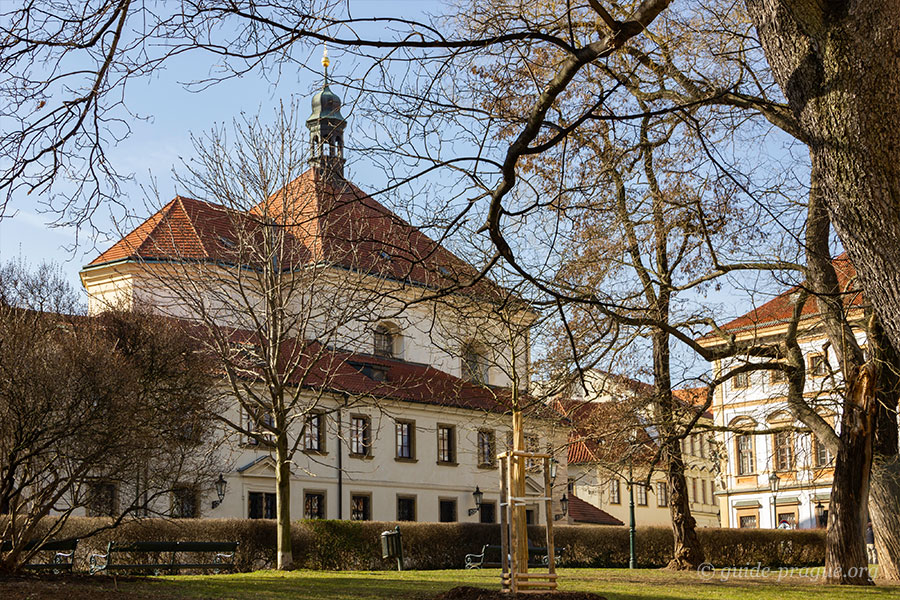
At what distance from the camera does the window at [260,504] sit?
36188 millimetres

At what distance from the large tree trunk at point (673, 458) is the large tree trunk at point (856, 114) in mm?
13036

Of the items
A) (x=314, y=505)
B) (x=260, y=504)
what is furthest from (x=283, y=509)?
(x=314, y=505)

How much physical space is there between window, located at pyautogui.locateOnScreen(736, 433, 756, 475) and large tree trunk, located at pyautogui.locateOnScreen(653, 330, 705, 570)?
36.4m

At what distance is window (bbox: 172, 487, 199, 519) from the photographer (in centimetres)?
3166

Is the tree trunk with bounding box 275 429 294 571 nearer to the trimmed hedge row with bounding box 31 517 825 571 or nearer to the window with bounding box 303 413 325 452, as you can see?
the trimmed hedge row with bounding box 31 517 825 571

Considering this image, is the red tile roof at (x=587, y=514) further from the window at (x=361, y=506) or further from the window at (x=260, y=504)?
the window at (x=260, y=504)

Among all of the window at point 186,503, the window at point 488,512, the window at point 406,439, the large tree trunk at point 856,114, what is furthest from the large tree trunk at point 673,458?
the window at point 488,512

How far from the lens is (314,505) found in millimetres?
38375

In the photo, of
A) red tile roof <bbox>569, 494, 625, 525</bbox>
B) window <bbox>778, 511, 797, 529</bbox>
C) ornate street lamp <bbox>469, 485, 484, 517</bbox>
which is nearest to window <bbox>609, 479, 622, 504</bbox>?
red tile roof <bbox>569, 494, 625, 525</bbox>

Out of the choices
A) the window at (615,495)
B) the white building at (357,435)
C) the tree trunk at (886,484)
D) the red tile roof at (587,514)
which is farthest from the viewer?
the window at (615,495)

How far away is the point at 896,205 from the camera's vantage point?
197 inches

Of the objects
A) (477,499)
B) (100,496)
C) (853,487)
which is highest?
(100,496)

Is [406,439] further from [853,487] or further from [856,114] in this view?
[856,114]

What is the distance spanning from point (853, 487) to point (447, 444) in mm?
28021
